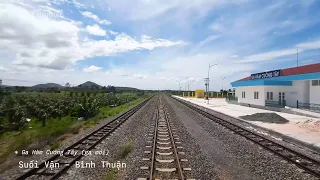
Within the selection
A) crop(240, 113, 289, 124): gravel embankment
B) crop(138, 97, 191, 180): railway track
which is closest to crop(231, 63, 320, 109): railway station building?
crop(240, 113, 289, 124): gravel embankment

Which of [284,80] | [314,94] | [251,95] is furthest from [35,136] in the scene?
[251,95]

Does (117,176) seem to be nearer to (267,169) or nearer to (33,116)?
(267,169)

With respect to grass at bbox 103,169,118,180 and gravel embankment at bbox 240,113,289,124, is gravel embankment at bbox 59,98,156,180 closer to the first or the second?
grass at bbox 103,169,118,180

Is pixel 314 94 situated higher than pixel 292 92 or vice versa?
pixel 292 92

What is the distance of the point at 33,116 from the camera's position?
3186cm

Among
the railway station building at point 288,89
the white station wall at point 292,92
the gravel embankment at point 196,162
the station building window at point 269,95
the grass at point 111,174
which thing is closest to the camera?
the grass at point 111,174

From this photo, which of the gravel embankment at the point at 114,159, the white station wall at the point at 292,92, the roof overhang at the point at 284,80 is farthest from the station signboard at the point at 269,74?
the gravel embankment at the point at 114,159

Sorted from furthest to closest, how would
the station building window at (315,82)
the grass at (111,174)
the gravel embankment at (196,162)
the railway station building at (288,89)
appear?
the railway station building at (288,89)
the station building window at (315,82)
the gravel embankment at (196,162)
the grass at (111,174)

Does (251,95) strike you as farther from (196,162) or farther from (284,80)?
(196,162)

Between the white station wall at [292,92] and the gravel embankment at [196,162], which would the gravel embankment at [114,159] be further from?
the white station wall at [292,92]

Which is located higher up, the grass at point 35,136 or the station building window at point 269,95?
the station building window at point 269,95

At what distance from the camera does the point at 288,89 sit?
34875 mm

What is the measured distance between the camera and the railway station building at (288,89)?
29.8m

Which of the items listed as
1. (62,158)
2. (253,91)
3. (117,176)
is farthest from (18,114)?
(253,91)
